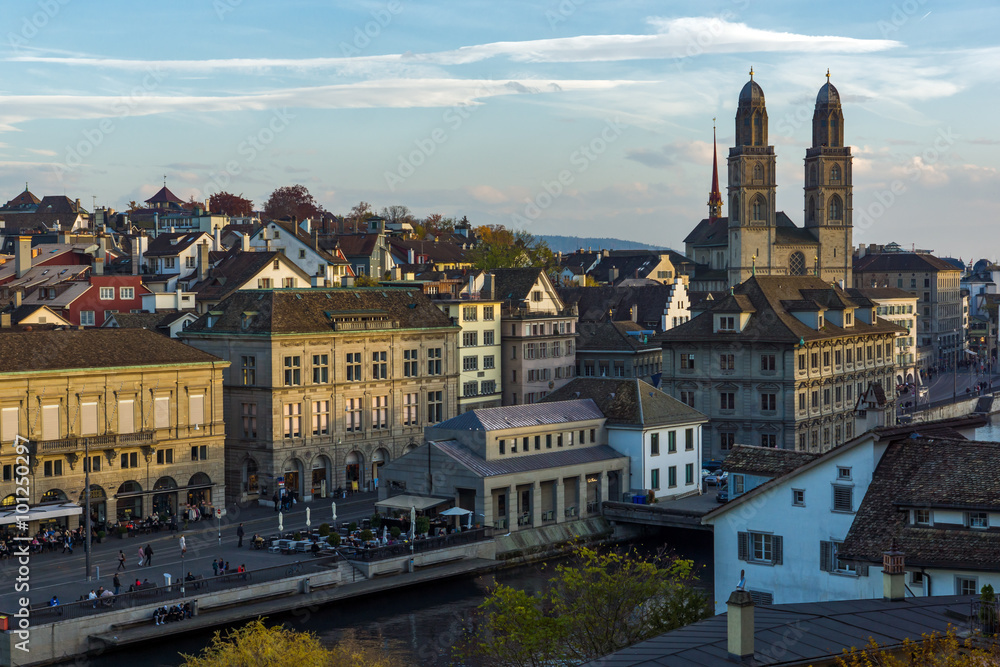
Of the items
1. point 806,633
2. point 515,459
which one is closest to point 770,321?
point 515,459

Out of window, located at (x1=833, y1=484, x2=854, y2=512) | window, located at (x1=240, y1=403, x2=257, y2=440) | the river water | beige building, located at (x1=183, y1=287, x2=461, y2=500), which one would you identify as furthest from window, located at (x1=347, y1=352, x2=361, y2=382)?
window, located at (x1=833, y1=484, x2=854, y2=512)

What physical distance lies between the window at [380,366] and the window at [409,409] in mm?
2609

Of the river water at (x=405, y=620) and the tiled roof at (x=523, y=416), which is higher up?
the tiled roof at (x=523, y=416)

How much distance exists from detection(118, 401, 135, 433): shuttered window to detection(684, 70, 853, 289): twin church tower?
116 metres

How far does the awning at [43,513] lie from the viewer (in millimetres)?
70500

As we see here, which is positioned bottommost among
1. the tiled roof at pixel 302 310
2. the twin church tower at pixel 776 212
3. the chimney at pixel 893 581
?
the chimney at pixel 893 581

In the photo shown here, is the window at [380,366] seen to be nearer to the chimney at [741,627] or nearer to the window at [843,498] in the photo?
the window at [843,498]

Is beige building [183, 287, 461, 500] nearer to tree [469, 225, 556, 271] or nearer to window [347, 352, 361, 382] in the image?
window [347, 352, 361, 382]

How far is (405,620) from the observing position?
62.8 meters

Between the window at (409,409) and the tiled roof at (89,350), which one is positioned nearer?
the tiled roof at (89,350)

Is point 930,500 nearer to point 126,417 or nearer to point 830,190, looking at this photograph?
point 126,417

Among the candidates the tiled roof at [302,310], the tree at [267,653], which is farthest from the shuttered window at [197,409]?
the tree at [267,653]

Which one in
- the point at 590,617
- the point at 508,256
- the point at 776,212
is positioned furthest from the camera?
the point at 776,212

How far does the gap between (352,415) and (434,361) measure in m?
9.86
